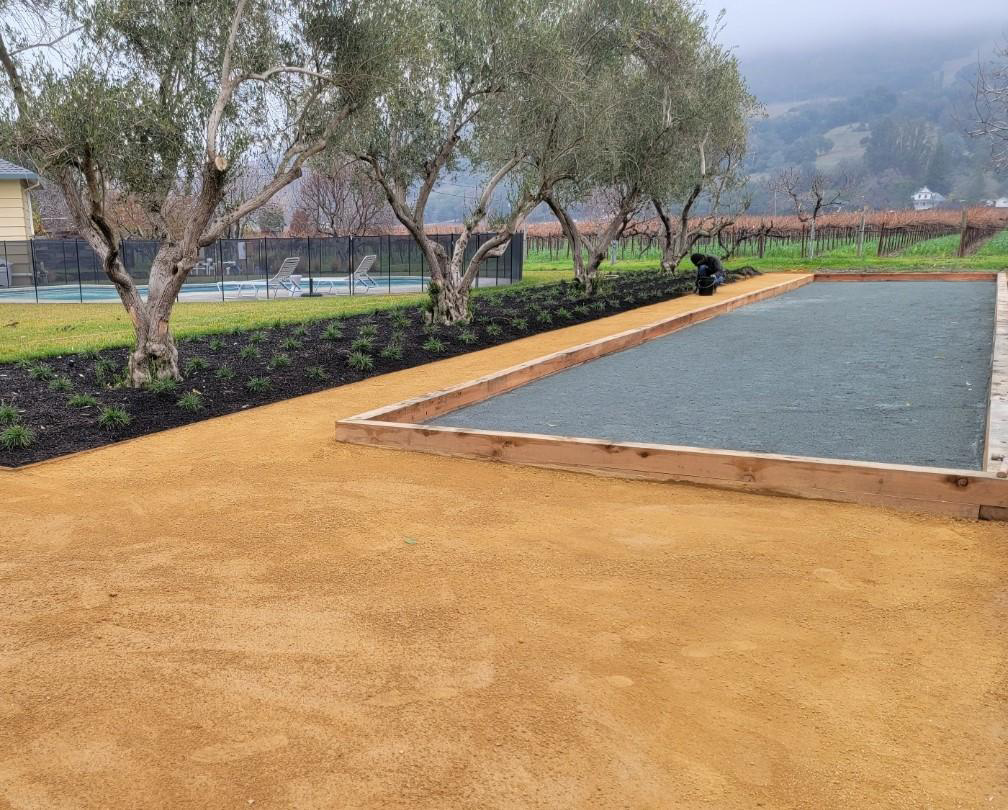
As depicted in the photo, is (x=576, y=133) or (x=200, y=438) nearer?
(x=200, y=438)

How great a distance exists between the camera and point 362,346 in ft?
33.9

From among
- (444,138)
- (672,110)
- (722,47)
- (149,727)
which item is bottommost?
(149,727)

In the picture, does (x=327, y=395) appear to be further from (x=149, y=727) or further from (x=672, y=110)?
Answer: (x=672, y=110)

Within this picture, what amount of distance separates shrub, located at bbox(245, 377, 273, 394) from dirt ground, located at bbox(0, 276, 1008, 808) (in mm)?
2995

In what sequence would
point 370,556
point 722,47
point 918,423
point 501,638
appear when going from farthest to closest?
point 722,47
point 918,423
point 370,556
point 501,638

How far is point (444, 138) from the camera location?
1266 cm

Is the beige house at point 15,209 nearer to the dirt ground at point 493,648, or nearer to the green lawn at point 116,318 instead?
the green lawn at point 116,318

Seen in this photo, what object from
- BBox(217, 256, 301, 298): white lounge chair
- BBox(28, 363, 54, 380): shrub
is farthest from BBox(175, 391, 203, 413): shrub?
BBox(217, 256, 301, 298): white lounge chair

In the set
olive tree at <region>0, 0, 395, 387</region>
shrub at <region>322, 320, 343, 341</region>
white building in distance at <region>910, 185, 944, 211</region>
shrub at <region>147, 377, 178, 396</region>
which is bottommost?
shrub at <region>147, 377, 178, 396</region>

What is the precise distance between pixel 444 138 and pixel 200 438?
7843 millimetres

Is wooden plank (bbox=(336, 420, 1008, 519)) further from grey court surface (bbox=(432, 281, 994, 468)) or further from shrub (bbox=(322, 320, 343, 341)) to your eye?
shrub (bbox=(322, 320, 343, 341))

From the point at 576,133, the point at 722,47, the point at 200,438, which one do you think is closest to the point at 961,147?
the point at 722,47

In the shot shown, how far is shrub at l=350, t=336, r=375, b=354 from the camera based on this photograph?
399 inches

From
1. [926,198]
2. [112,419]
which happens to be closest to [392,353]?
[112,419]
